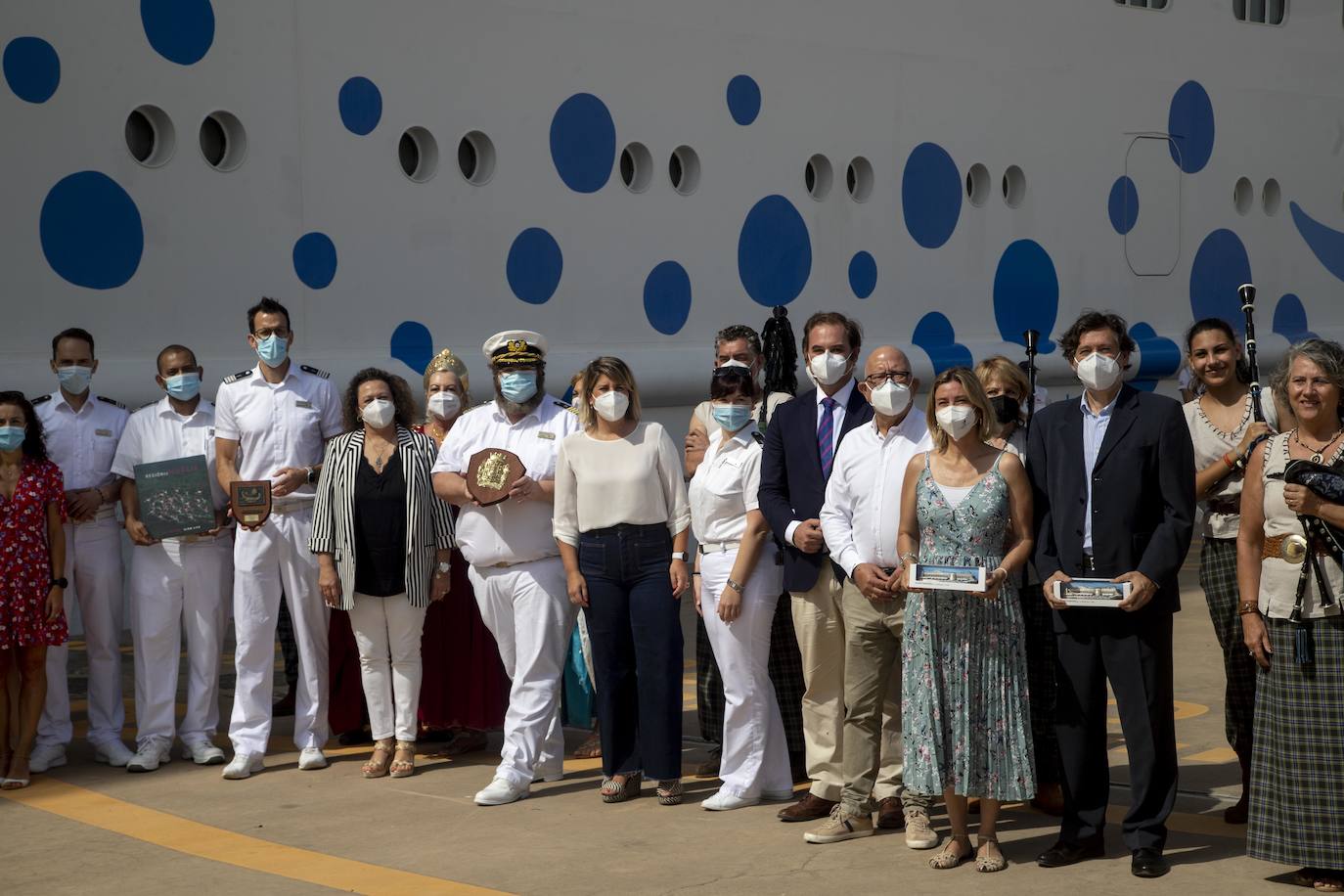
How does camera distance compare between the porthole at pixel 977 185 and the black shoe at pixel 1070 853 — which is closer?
the black shoe at pixel 1070 853

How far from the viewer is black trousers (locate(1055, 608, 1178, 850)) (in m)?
5.52

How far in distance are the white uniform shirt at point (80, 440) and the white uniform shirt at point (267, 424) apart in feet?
1.90

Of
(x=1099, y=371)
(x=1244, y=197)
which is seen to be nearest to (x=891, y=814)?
(x=1099, y=371)

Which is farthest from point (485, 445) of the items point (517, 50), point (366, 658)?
point (517, 50)

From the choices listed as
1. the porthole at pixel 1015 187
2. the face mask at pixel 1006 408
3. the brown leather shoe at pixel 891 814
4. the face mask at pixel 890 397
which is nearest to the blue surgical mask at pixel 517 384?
the face mask at pixel 890 397

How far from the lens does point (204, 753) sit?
24.9ft

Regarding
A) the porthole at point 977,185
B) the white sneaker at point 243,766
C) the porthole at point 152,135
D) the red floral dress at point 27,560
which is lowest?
the white sneaker at point 243,766

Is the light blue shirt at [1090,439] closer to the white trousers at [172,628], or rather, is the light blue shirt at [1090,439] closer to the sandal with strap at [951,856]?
the sandal with strap at [951,856]

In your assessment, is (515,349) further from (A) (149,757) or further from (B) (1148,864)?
(B) (1148,864)

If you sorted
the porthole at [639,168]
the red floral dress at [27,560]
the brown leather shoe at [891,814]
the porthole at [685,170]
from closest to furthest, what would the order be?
the brown leather shoe at [891,814] < the red floral dress at [27,560] < the porthole at [639,168] < the porthole at [685,170]

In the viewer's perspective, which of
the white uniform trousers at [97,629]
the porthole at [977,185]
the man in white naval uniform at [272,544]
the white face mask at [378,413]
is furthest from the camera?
the porthole at [977,185]

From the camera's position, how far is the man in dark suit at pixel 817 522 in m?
6.30

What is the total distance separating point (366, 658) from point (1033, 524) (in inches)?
124

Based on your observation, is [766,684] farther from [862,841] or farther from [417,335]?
[417,335]
